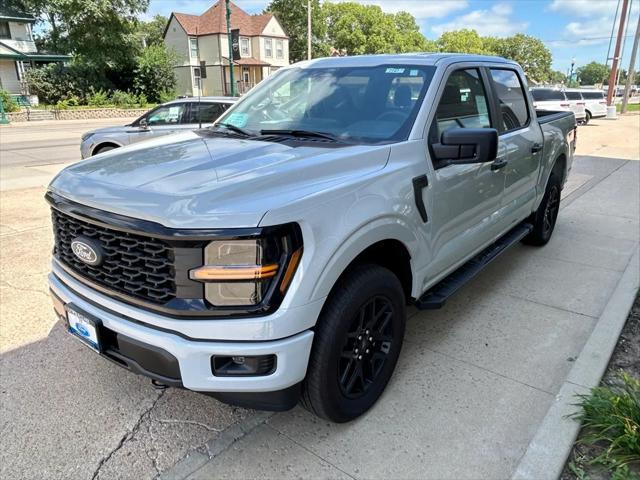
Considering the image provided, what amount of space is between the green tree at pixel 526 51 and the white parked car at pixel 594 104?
69005 millimetres

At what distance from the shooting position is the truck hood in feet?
6.60

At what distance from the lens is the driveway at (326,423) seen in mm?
2438

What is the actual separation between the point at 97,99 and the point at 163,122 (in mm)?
25780

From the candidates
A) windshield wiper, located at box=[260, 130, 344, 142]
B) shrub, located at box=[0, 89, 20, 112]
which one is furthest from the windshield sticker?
shrub, located at box=[0, 89, 20, 112]

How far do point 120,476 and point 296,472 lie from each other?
32.7 inches

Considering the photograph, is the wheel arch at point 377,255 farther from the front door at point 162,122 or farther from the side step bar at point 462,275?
the front door at point 162,122

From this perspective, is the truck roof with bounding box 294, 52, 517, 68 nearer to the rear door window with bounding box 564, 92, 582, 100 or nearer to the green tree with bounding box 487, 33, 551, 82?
the rear door window with bounding box 564, 92, 582, 100

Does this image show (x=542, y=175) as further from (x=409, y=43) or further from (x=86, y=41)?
(x=409, y=43)

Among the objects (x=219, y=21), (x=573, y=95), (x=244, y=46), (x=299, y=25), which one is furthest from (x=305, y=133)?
(x=299, y=25)

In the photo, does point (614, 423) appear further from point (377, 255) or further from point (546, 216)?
point (546, 216)

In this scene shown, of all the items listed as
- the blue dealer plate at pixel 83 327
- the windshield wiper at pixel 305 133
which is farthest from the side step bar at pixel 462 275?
the blue dealer plate at pixel 83 327

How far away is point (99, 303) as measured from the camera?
7.84 ft

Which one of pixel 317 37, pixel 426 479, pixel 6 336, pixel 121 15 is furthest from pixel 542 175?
pixel 317 37

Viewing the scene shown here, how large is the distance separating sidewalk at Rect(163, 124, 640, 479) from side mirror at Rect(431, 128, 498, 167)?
4.49 ft
